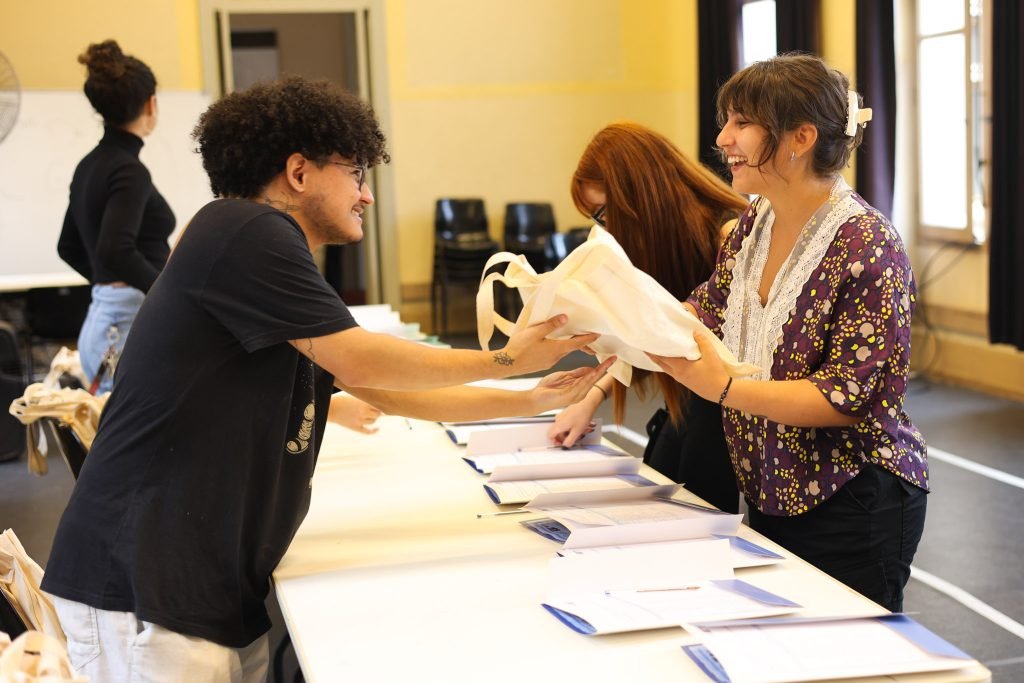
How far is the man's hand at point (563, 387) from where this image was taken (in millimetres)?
2053

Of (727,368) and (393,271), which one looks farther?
(393,271)

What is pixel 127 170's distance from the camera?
11.9ft

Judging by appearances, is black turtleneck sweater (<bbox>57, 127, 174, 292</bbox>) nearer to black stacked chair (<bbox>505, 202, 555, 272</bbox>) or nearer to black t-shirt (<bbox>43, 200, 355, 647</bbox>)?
black t-shirt (<bbox>43, 200, 355, 647</bbox>)

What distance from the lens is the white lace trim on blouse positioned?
1.85 meters

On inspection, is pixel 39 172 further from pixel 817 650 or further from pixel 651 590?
pixel 817 650

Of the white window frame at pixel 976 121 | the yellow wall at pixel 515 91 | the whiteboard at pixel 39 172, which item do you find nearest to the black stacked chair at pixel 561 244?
the yellow wall at pixel 515 91

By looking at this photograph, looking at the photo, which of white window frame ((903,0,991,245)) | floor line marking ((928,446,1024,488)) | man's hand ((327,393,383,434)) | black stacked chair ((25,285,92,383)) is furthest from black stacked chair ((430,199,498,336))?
man's hand ((327,393,383,434))

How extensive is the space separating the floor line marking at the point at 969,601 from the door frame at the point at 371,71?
6085 mm

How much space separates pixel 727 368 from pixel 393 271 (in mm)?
7646

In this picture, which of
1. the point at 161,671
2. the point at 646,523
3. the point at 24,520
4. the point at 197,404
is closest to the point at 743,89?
the point at 646,523

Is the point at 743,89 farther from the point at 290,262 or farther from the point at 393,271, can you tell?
the point at 393,271

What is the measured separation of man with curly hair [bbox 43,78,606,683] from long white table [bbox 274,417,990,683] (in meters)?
0.13

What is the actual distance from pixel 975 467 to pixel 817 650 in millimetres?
3801

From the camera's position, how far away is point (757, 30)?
852 centimetres
